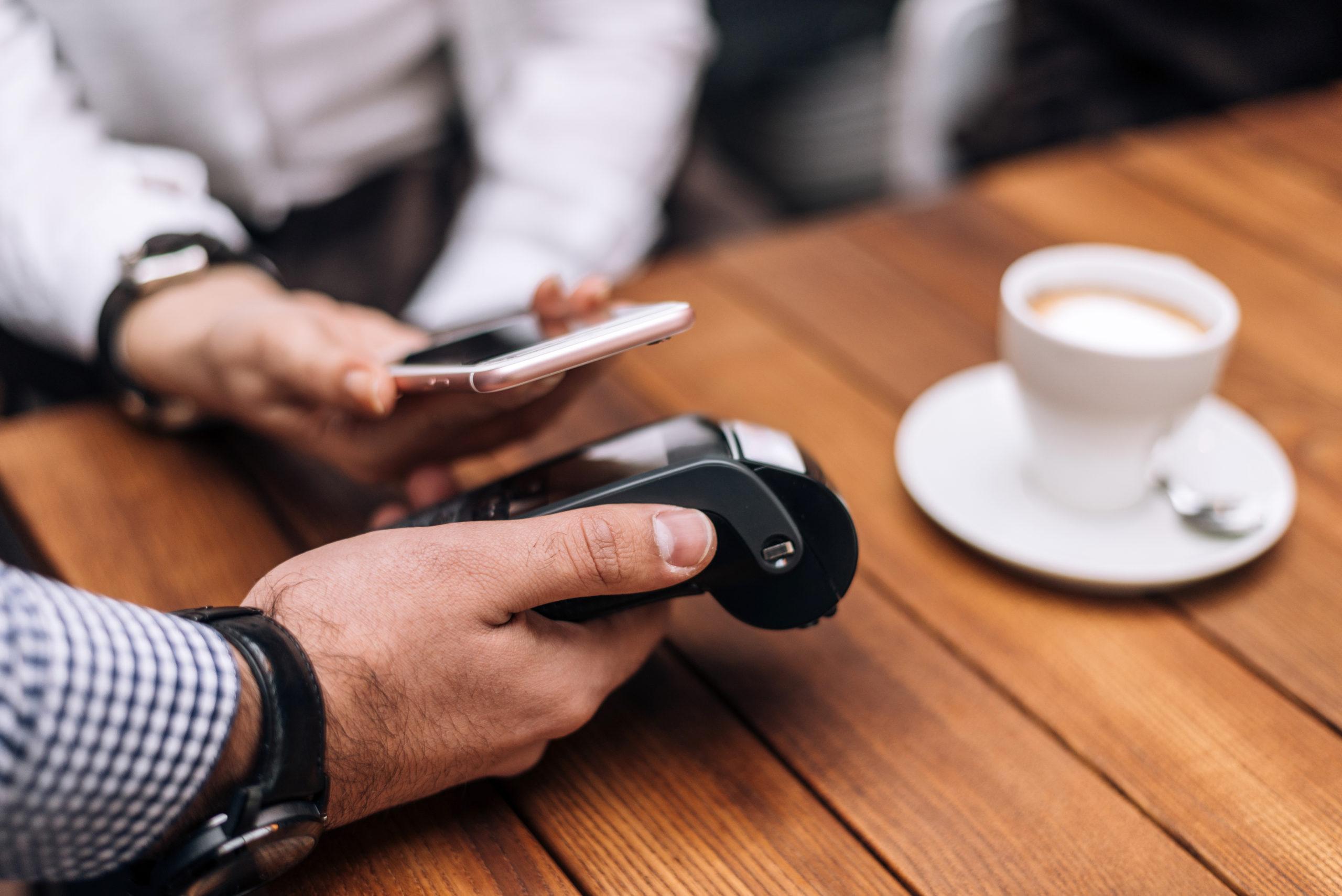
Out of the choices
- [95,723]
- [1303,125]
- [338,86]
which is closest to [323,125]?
[338,86]

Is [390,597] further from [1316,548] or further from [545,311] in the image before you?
[1316,548]

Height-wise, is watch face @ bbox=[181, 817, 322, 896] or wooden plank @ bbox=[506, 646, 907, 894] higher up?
watch face @ bbox=[181, 817, 322, 896]

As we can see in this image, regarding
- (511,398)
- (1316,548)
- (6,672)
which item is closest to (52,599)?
(6,672)

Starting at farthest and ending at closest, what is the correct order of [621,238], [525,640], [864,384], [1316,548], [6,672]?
1. [621,238]
2. [864,384]
3. [1316,548]
4. [525,640]
5. [6,672]

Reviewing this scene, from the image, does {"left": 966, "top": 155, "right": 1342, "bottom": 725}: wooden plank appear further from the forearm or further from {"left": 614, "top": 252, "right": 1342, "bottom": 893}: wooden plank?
the forearm

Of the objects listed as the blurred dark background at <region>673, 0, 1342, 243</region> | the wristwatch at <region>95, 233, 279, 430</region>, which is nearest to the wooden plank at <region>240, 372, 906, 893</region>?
the wristwatch at <region>95, 233, 279, 430</region>

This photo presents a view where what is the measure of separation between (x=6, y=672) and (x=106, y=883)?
133mm

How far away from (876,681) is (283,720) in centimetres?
28

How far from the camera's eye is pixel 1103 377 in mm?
522

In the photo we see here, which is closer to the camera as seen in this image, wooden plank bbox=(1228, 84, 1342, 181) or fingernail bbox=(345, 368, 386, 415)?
fingernail bbox=(345, 368, 386, 415)

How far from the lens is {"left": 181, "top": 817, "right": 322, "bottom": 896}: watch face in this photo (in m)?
0.36

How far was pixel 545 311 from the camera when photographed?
0.62 meters

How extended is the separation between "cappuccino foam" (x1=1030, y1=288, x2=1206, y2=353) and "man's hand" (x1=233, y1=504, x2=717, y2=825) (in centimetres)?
28

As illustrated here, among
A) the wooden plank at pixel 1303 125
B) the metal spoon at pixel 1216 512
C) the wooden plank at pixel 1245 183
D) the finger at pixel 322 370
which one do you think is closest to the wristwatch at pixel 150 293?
the finger at pixel 322 370
